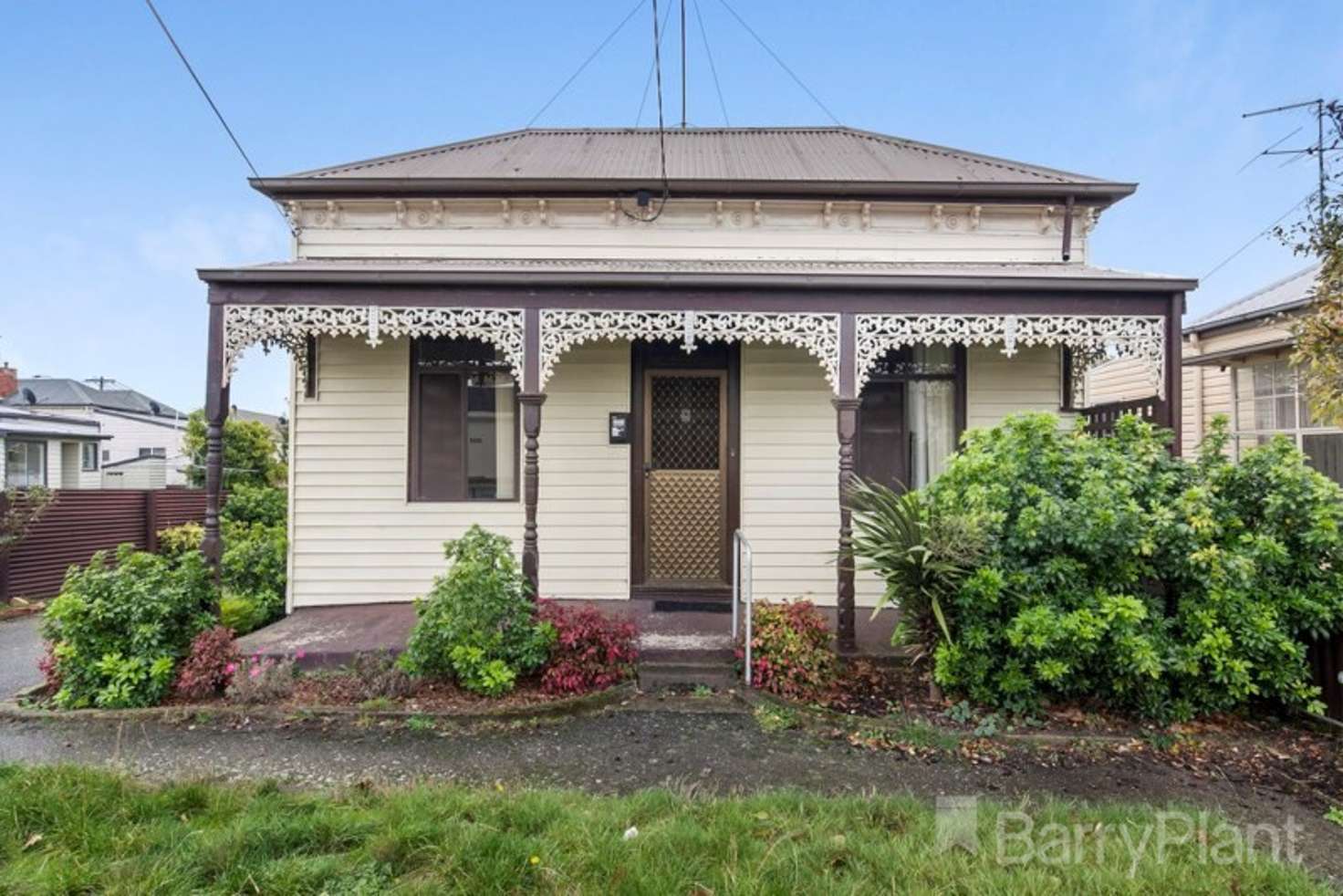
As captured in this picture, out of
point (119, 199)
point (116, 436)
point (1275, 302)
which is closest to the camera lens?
point (1275, 302)

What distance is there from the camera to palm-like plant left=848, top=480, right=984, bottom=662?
4.18 meters

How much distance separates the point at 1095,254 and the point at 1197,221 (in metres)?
16.0

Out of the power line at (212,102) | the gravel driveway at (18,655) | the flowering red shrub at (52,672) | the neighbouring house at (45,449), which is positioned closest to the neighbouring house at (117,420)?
the neighbouring house at (45,449)

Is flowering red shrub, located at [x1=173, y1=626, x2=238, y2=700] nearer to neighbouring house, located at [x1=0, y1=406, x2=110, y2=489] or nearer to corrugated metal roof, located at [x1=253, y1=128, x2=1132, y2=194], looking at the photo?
corrugated metal roof, located at [x1=253, y1=128, x2=1132, y2=194]

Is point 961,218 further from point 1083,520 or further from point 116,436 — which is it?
point 116,436

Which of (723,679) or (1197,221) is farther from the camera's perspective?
(1197,221)

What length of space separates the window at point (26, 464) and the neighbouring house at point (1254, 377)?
22.3 metres

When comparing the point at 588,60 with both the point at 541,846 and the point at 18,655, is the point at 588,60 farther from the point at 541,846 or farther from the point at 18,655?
the point at 18,655

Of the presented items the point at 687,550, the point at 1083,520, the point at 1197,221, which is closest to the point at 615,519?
the point at 687,550

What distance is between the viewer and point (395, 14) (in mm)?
9812

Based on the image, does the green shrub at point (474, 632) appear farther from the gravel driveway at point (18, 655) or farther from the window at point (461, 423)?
the gravel driveway at point (18, 655)

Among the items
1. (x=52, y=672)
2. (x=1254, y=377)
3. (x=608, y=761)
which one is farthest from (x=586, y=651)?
(x=1254, y=377)

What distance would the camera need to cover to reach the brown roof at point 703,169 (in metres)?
6.73

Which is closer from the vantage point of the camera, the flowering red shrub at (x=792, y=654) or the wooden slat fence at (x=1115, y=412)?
the flowering red shrub at (x=792, y=654)
